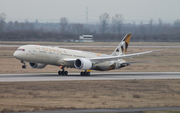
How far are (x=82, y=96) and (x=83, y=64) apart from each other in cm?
1770

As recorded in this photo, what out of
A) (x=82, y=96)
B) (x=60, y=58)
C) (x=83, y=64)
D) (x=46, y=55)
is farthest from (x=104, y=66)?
(x=82, y=96)

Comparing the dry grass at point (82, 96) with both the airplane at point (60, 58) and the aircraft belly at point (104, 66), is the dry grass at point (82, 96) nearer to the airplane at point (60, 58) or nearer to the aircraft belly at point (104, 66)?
the airplane at point (60, 58)

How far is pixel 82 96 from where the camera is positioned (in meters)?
26.2

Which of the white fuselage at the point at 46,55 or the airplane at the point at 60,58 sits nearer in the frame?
the white fuselage at the point at 46,55

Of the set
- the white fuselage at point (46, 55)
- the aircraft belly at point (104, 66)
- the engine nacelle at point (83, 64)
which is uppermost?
the white fuselage at point (46, 55)

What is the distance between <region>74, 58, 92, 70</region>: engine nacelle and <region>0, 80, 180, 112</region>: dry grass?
1023 cm

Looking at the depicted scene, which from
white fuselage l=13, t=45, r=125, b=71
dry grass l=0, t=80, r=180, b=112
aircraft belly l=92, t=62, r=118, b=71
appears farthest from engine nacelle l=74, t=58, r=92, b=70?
dry grass l=0, t=80, r=180, b=112

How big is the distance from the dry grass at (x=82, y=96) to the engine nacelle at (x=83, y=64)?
10230 mm

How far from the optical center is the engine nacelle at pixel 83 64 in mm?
43719

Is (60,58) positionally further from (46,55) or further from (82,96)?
(82,96)

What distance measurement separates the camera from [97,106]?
70.5ft

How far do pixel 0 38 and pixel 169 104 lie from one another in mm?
125467

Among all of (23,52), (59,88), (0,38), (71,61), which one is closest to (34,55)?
(23,52)

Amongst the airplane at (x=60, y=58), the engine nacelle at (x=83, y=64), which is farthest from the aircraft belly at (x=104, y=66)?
the engine nacelle at (x=83, y=64)
